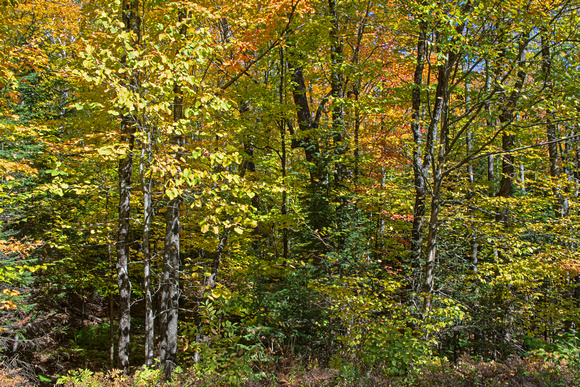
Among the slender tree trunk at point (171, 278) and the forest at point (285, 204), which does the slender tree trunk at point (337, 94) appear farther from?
the slender tree trunk at point (171, 278)

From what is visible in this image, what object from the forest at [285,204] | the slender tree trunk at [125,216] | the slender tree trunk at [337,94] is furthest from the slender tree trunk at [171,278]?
the slender tree trunk at [337,94]

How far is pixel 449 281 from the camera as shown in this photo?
25.7 feet

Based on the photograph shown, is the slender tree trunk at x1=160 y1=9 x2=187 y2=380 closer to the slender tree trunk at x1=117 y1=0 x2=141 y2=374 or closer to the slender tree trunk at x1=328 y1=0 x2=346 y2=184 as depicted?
the slender tree trunk at x1=117 y1=0 x2=141 y2=374


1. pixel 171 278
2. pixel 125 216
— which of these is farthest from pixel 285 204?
pixel 125 216

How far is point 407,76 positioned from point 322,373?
1243cm

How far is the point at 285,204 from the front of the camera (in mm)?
8797

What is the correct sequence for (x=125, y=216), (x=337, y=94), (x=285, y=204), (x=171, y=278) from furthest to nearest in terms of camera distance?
1. (x=337, y=94)
2. (x=285, y=204)
3. (x=125, y=216)
4. (x=171, y=278)

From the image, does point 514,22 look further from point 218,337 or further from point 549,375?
point 218,337

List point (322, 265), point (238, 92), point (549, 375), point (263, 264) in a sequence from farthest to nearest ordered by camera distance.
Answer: point (238, 92) → point (322, 265) → point (263, 264) → point (549, 375)

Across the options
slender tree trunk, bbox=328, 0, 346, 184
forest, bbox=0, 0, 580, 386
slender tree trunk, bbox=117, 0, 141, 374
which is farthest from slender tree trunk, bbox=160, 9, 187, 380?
slender tree trunk, bbox=328, 0, 346, 184

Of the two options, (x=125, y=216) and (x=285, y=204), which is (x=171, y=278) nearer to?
(x=125, y=216)

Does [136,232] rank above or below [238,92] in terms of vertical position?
below

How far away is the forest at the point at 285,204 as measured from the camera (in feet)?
14.3

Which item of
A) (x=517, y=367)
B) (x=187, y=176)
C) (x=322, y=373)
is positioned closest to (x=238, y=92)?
(x=187, y=176)
